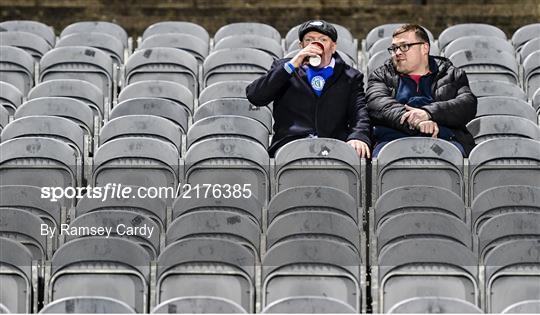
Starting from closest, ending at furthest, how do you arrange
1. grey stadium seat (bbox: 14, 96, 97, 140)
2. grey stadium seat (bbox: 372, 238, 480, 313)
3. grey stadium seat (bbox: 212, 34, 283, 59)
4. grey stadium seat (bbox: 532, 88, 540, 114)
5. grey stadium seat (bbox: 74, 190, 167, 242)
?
1. grey stadium seat (bbox: 372, 238, 480, 313)
2. grey stadium seat (bbox: 74, 190, 167, 242)
3. grey stadium seat (bbox: 14, 96, 97, 140)
4. grey stadium seat (bbox: 532, 88, 540, 114)
5. grey stadium seat (bbox: 212, 34, 283, 59)

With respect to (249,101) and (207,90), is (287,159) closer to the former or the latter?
(249,101)

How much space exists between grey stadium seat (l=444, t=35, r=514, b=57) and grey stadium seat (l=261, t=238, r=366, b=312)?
4.34 metres

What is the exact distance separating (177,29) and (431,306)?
20.1 feet

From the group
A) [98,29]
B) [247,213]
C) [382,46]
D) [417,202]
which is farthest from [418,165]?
[98,29]

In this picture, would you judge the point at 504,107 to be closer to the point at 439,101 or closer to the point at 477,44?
the point at 439,101

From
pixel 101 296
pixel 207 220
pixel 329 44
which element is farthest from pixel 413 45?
pixel 101 296

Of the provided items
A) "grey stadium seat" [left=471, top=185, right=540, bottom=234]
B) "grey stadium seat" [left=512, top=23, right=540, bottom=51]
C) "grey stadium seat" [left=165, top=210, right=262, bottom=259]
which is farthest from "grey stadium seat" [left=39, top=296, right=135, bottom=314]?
"grey stadium seat" [left=512, top=23, right=540, bottom=51]

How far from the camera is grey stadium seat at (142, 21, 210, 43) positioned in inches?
572

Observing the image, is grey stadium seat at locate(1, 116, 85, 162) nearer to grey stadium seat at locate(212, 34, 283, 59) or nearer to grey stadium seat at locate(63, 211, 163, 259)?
grey stadium seat at locate(63, 211, 163, 259)

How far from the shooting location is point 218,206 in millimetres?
10211

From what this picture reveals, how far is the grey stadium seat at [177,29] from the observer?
1453cm

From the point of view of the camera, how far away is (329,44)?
11109 mm

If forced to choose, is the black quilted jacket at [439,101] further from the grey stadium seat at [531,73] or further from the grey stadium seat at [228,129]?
the grey stadium seat at [531,73]

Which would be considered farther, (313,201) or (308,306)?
(313,201)
